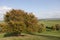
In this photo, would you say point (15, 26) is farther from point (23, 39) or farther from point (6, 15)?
point (23, 39)

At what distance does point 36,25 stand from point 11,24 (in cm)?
820

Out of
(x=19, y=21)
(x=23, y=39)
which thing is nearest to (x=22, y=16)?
(x=19, y=21)

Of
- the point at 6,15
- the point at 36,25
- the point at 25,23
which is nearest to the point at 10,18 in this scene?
the point at 6,15

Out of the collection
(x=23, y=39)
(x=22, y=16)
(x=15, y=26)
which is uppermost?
(x=22, y=16)

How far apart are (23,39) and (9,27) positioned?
1347cm

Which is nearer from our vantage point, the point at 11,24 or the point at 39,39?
the point at 39,39

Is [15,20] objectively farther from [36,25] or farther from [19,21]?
[36,25]

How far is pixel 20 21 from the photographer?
5228 centimetres

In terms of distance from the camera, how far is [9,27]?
176 ft

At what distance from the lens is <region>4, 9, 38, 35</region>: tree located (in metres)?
52.2

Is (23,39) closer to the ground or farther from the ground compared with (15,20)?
closer to the ground

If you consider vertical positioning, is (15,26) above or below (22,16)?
below

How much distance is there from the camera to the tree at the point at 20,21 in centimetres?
5216

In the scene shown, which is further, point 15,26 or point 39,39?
Result: point 15,26
